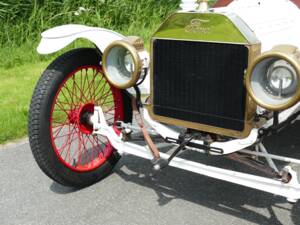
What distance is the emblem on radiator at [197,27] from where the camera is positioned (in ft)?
7.91

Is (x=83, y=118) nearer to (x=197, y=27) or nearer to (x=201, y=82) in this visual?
(x=201, y=82)

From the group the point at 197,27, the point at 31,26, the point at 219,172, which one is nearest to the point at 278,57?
the point at 197,27

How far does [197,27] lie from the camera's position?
244 centimetres

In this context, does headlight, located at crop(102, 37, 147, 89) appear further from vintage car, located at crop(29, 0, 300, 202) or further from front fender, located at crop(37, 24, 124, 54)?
front fender, located at crop(37, 24, 124, 54)

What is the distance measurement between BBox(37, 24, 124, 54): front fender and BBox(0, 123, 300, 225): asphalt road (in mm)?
907

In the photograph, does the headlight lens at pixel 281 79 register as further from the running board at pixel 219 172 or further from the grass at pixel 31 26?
the grass at pixel 31 26

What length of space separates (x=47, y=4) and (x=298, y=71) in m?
5.44

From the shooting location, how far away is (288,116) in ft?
8.65

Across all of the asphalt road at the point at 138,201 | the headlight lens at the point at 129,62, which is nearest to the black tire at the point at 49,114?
the asphalt road at the point at 138,201

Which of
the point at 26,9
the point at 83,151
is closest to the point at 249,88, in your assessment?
the point at 83,151

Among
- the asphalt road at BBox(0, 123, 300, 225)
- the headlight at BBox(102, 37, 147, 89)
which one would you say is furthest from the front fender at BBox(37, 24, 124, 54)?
the asphalt road at BBox(0, 123, 300, 225)

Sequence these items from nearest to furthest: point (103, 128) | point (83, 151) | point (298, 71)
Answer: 1. point (298, 71)
2. point (103, 128)
3. point (83, 151)

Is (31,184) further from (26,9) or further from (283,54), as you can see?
(26,9)

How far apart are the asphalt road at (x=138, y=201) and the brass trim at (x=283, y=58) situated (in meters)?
0.79
